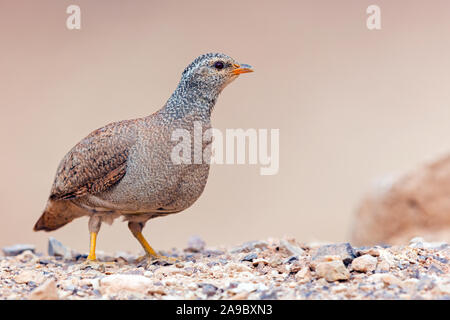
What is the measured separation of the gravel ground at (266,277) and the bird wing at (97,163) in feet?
2.79

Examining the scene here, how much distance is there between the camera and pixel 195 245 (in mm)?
8000

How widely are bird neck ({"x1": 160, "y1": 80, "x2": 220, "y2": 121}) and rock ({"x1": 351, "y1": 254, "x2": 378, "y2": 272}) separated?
2307 millimetres

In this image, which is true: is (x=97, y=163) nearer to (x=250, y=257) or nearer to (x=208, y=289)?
(x=250, y=257)

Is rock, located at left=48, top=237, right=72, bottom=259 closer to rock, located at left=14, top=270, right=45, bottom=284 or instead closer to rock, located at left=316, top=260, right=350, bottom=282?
rock, located at left=14, top=270, right=45, bottom=284

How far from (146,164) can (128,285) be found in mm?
1690

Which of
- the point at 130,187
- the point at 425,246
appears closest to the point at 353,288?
the point at 425,246

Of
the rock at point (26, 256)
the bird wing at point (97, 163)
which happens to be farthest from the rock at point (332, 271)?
the rock at point (26, 256)

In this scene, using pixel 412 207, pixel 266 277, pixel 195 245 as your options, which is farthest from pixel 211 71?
pixel 412 207

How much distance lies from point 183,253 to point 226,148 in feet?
5.38

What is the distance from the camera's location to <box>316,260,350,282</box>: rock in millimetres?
4922

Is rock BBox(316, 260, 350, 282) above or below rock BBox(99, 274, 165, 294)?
above

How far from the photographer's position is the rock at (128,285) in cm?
481

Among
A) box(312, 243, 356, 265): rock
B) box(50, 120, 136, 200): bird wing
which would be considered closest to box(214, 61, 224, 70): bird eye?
box(50, 120, 136, 200): bird wing

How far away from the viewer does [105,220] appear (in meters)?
6.94
